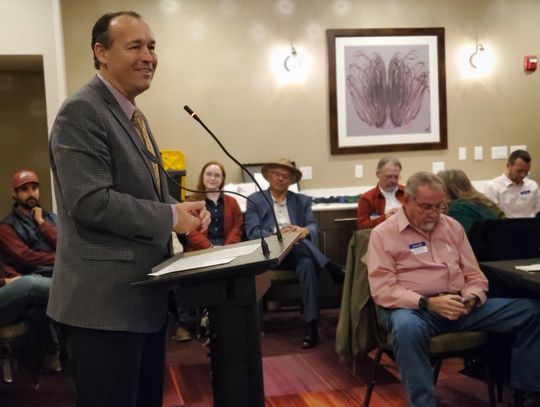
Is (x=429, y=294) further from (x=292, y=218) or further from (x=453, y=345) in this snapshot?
(x=292, y=218)

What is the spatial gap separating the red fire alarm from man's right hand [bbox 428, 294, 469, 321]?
396 cm

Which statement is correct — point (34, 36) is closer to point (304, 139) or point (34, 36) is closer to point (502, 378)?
point (304, 139)

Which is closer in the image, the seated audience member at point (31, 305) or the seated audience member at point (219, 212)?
the seated audience member at point (31, 305)

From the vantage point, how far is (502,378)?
2604 mm

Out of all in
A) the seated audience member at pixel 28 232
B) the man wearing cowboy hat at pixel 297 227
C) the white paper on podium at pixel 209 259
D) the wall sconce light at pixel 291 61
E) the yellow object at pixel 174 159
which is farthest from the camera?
the wall sconce light at pixel 291 61

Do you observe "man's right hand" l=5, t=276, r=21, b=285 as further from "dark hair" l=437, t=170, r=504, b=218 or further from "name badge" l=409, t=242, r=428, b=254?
"dark hair" l=437, t=170, r=504, b=218

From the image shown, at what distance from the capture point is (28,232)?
366 centimetres

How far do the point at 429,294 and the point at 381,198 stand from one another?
2.17m

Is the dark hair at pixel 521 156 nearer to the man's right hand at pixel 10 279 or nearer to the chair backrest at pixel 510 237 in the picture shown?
the chair backrest at pixel 510 237

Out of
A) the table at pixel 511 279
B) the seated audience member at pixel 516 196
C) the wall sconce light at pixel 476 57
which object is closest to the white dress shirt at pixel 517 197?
the seated audience member at pixel 516 196

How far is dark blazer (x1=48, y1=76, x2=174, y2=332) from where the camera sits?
50.5 inches

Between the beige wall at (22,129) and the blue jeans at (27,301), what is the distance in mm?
2306

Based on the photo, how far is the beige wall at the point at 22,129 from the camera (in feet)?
18.0

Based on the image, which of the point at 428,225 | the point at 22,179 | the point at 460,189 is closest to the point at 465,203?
the point at 460,189
